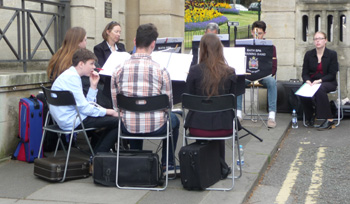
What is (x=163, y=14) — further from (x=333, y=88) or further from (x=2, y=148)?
(x=2, y=148)

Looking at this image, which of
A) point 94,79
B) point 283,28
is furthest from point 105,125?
point 283,28

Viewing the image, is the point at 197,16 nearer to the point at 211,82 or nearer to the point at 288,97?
the point at 288,97

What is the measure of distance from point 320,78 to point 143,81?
491 centimetres

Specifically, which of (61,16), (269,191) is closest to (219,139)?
(269,191)

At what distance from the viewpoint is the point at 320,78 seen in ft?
31.9

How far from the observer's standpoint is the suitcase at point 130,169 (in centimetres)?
566

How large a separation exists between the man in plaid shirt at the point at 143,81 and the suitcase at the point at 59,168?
70 centimetres

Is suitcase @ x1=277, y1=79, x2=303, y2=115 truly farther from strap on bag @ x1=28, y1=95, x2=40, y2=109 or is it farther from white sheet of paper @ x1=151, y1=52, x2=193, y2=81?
strap on bag @ x1=28, y1=95, x2=40, y2=109

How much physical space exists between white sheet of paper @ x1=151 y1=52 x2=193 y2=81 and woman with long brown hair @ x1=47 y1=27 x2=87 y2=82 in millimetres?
1172

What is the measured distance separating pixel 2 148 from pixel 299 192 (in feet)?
12.0

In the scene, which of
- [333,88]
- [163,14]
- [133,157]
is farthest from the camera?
[163,14]

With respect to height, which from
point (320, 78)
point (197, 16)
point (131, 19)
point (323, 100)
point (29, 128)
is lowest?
point (29, 128)

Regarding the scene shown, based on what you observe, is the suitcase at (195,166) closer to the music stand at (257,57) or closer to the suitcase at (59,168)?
the suitcase at (59,168)

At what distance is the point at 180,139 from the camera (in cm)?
833
